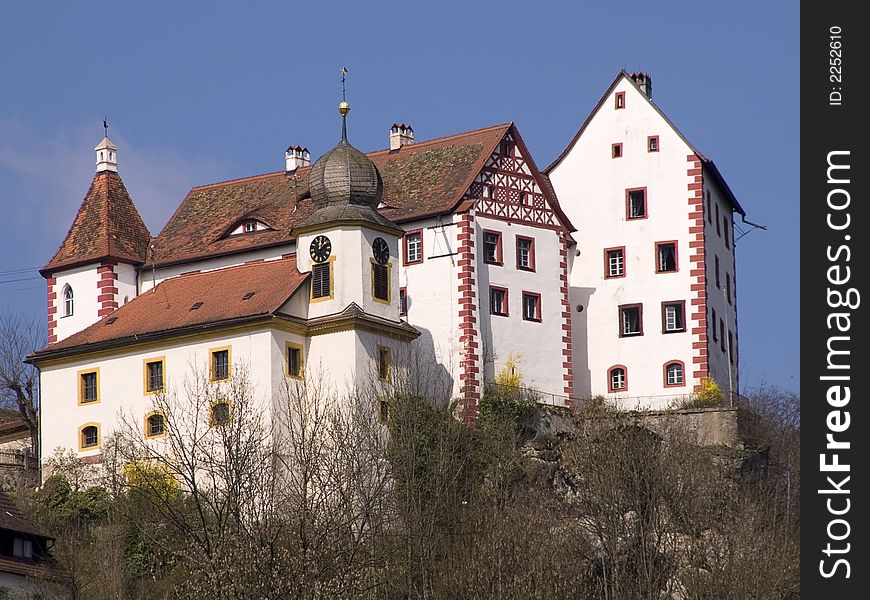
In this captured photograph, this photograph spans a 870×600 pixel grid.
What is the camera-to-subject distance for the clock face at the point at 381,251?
65750mm

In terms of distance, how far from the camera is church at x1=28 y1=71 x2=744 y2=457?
65.1 meters

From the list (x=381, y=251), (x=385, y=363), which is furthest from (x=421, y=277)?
(x=385, y=363)

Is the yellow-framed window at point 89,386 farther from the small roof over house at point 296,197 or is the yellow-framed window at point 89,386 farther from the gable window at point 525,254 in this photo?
the gable window at point 525,254

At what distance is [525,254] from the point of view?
231 ft

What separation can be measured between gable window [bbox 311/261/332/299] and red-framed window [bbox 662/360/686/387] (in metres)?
12.1

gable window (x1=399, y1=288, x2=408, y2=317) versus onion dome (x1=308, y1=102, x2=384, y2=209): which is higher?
onion dome (x1=308, y1=102, x2=384, y2=209)

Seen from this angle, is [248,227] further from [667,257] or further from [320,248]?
[667,257]

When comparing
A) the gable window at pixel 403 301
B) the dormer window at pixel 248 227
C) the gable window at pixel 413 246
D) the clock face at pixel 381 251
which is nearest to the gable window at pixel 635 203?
the gable window at pixel 413 246

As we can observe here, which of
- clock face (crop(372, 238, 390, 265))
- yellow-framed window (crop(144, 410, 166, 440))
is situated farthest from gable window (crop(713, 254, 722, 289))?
yellow-framed window (crop(144, 410, 166, 440))

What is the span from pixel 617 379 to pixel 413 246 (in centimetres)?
817

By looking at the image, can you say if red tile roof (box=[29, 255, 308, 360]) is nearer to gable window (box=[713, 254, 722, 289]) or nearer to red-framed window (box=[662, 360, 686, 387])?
red-framed window (box=[662, 360, 686, 387])

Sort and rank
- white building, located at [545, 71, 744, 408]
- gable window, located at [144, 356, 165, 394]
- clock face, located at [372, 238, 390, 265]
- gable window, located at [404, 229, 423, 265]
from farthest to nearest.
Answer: white building, located at [545, 71, 744, 408] → gable window, located at [404, 229, 423, 265] → clock face, located at [372, 238, 390, 265] → gable window, located at [144, 356, 165, 394]

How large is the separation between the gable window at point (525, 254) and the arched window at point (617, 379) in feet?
14.7
